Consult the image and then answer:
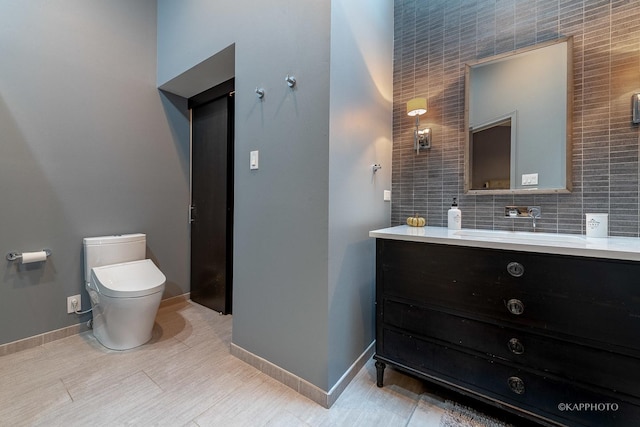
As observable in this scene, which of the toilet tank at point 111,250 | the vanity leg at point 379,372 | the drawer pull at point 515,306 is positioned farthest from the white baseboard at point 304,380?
the toilet tank at point 111,250

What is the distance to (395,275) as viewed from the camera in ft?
4.71

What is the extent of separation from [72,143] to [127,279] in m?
1.17

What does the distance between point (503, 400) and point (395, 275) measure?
2.33 ft

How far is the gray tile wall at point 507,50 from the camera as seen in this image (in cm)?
133

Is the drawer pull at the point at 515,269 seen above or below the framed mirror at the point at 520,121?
below

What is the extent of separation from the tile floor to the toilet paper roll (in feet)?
2.08

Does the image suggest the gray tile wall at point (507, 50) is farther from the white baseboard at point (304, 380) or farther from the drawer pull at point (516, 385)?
the white baseboard at point (304, 380)

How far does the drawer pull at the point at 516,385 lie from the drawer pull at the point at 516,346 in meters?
0.12

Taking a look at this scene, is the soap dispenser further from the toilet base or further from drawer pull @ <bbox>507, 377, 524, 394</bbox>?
the toilet base

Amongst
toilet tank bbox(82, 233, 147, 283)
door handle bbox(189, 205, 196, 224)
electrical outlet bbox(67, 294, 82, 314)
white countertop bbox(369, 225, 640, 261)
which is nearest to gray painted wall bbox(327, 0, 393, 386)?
white countertop bbox(369, 225, 640, 261)

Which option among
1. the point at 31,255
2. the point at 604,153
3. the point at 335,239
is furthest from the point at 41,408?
the point at 604,153

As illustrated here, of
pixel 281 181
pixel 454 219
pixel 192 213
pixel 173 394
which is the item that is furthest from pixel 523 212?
pixel 192 213

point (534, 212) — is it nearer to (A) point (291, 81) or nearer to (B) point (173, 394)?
(A) point (291, 81)

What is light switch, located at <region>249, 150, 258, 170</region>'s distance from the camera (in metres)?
1.65
